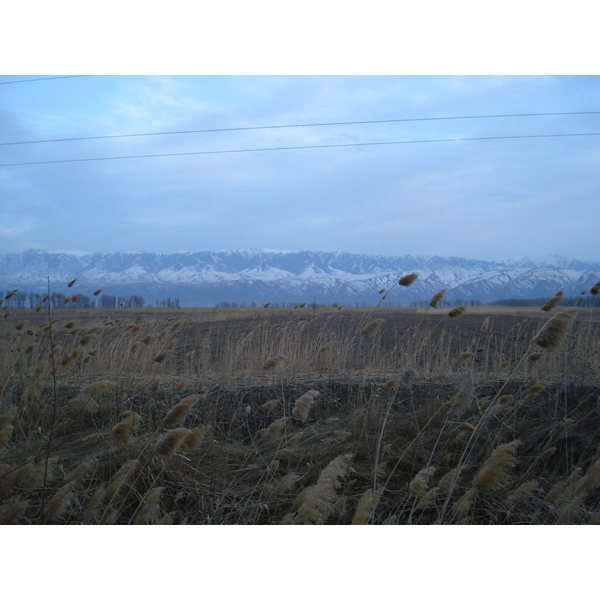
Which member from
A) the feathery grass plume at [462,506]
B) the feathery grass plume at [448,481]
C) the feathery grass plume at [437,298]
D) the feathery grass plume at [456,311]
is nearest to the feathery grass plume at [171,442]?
the feathery grass plume at [448,481]

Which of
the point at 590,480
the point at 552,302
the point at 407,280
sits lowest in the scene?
the point at 590,480

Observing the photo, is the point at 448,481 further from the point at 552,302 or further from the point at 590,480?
the point at 552,302

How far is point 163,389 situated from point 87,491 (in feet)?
6.78

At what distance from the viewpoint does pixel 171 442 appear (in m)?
1.91

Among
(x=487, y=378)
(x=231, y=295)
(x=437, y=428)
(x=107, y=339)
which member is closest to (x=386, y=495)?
(x=437, y=428)

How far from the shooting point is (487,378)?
4.96m

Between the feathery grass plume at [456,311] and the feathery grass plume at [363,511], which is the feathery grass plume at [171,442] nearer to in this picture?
the feathery grass plume at [363,511]

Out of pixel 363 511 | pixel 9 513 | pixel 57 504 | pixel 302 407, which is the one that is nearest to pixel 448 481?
pixel 363 511

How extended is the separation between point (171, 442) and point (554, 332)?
2221 mm

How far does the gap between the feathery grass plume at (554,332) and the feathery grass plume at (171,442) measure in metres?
2.05

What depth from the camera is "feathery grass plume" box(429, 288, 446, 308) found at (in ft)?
11.5

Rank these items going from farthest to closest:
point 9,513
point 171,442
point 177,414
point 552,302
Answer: point 552,302 → point 9,513 → point 177,414 → point 171,442

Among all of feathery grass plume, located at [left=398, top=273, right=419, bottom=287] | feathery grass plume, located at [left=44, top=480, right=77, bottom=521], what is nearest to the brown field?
feathery grass plume, located at [left=44, top=480, right=77, bottom=521]

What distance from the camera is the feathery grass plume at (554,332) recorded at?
7.55 ft
